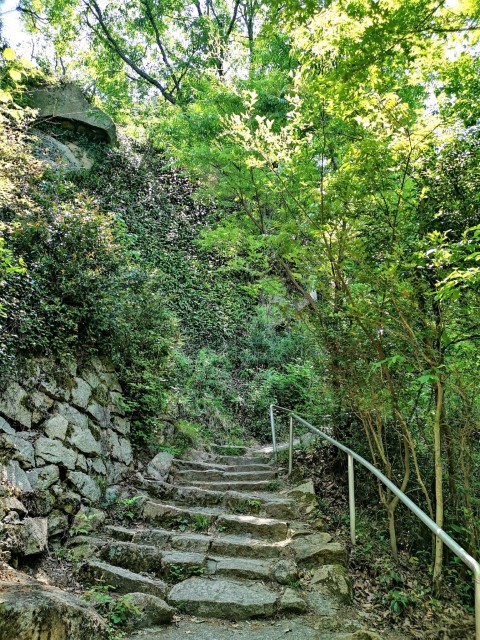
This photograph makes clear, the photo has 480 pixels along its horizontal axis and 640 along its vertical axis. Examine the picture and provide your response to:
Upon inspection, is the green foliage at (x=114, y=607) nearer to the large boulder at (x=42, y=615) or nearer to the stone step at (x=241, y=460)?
the large boulder at (x=42, y=615)

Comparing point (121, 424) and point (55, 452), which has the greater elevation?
point (121, 424)

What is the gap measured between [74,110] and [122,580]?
12616mm

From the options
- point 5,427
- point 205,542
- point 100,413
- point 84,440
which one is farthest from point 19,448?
point 205,542

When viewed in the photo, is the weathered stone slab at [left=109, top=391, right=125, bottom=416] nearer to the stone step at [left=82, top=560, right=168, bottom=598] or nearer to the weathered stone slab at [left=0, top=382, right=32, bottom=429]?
the weathered stone slab at [left=0, top=382, right=32, bottom=429]

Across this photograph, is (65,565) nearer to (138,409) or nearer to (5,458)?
(5,458)

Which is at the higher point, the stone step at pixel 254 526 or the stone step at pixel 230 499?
the stone step at pixel 230 499

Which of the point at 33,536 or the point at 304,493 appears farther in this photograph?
the point at 304,493

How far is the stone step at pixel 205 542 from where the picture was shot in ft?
12.7

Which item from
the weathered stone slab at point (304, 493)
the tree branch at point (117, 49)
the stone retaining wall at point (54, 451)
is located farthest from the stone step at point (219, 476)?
the tree branch at point (117, 49)

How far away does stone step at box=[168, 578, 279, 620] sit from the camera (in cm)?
310

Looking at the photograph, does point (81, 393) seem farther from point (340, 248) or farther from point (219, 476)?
point (340, 248)

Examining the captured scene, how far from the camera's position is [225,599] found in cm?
317

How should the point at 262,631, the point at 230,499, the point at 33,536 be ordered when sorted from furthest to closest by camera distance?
1. the point at 230,499
2. the point at 33,536
3. the point at 262,631

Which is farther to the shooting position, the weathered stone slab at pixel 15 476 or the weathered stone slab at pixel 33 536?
the weathered stone slab at pixel 15 476
